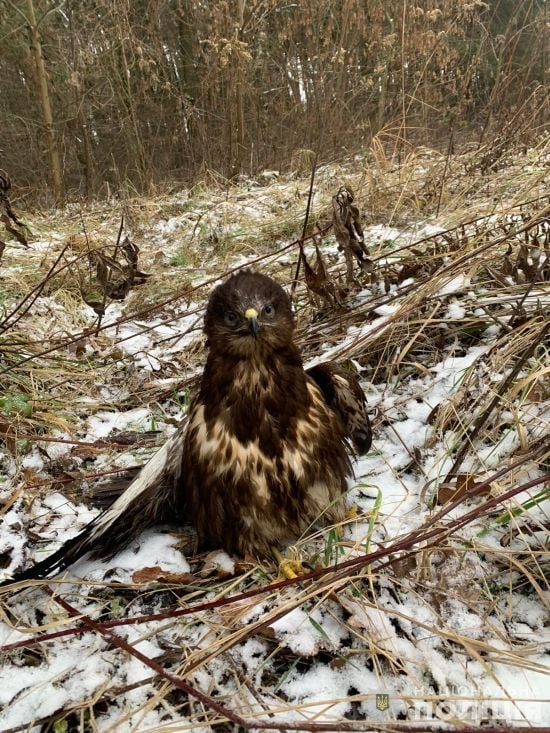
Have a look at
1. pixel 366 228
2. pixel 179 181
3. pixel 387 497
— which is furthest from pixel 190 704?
pixel 179 181

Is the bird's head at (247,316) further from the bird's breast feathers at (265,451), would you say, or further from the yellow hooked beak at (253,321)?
the bird's breast feathers at (265,451)

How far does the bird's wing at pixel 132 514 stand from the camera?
1.75 metres

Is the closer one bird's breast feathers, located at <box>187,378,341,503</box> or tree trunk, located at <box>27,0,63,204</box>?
bird's breast feathers, located at <box>187,378,341,503</box>

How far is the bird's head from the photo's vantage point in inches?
68.5

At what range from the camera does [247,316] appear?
1710mm

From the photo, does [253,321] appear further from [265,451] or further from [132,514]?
[132,514]

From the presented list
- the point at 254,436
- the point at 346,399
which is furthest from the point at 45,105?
the point at 254,436

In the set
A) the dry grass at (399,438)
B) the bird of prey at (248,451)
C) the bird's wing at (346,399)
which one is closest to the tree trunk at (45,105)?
the dry grass at (399,438)

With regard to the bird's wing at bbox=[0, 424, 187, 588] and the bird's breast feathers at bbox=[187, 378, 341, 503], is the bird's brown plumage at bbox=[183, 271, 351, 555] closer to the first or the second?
the bird's breast feathers at bbox=[187, 378, 341, 503]

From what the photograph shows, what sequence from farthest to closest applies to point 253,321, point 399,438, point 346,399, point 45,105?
point 45,105, point 399,438, point 346,399, point 253,321

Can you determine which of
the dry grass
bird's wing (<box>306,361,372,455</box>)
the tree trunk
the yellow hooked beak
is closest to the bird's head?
the yellow hooked beak

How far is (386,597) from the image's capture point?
1625mm

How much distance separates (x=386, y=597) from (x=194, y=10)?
9701 millimetres

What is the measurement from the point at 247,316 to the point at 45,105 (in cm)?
960
